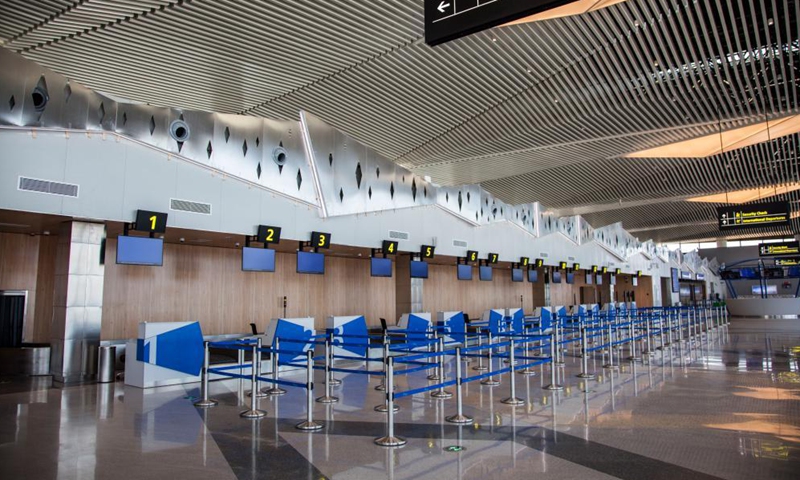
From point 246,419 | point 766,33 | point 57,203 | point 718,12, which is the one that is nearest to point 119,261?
point 57,203

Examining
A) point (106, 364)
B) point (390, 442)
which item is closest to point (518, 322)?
point (106, 364)

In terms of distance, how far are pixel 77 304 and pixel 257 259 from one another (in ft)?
12.1

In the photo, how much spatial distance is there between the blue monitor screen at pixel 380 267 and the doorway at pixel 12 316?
8.27 m

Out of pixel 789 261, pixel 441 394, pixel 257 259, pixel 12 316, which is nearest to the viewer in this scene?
pixel 441 394

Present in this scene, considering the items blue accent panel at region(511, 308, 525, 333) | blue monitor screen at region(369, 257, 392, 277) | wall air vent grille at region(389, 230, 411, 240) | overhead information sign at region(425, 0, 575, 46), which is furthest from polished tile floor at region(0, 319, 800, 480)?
blue accent panel at region(511, 308, 525, 333)

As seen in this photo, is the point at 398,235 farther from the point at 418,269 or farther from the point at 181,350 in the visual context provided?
the point at 181,350

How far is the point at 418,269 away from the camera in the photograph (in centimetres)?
1623

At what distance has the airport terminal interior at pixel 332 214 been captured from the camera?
5273 millimetres

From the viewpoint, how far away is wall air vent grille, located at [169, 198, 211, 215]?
1062 cm

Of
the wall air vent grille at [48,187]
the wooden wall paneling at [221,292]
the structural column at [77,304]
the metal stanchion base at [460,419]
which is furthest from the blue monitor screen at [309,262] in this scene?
the metal stanchion base at [460,419]

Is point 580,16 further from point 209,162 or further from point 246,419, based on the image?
point 209,162

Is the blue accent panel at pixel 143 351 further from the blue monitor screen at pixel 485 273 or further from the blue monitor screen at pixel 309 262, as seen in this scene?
the blue monitor screen at pixel 485 273

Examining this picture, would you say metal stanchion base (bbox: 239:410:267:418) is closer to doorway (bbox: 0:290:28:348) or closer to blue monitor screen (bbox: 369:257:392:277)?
doorway (bbox: 0:290:28:348)

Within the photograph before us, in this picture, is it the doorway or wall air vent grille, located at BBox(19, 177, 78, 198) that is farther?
the doorway
